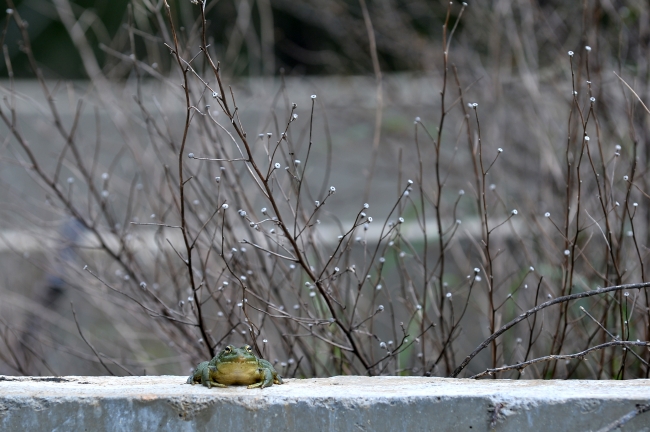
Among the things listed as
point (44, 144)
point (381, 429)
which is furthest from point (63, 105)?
point (381, 429)

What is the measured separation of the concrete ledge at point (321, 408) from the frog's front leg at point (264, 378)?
0.17 feet

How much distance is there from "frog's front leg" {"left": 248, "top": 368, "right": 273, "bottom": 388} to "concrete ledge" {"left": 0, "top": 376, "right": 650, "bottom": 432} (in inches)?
2.1

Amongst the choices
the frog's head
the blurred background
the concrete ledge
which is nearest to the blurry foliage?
the blurred background

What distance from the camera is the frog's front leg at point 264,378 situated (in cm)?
213

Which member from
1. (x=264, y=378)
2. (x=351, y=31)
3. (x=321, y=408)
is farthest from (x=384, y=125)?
(x=321, y=408)

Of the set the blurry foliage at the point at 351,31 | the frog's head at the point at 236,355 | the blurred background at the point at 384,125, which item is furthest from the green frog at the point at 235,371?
the blurry foliage at the point at 351,31

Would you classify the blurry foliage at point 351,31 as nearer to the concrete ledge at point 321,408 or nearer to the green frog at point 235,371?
the green frog at point 235,371

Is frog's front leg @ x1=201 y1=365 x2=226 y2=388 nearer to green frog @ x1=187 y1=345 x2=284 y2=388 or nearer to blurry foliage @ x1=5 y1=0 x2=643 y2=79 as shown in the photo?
green frog @ x1=187 y1=345 x2=284 y2=388

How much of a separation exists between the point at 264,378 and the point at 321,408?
217 millimetres

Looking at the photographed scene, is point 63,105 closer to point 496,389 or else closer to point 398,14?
point 398,14

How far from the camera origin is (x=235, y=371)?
2.13 m

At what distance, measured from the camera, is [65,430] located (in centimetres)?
202

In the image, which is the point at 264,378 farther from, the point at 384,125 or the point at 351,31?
the point at 351,31

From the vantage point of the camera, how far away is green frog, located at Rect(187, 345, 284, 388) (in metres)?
2.12
